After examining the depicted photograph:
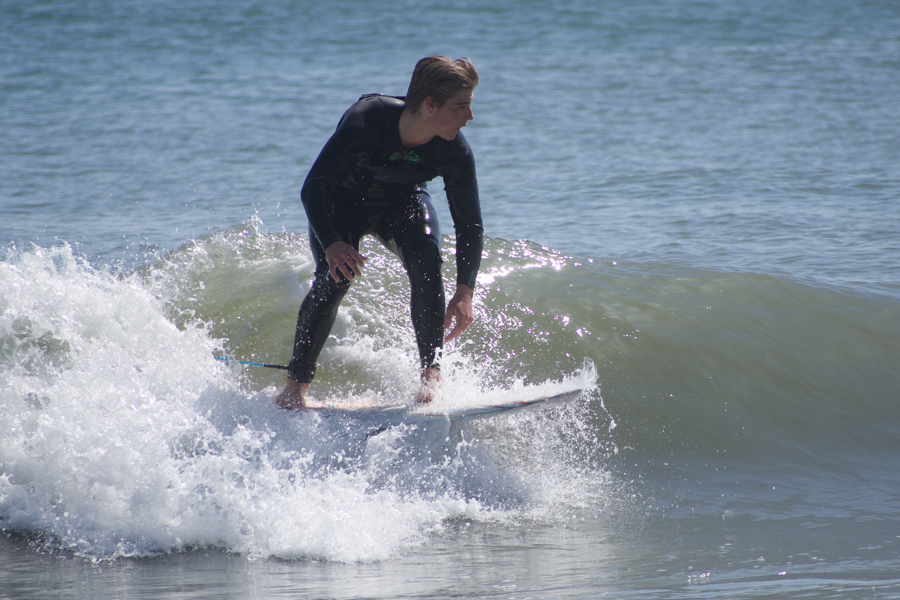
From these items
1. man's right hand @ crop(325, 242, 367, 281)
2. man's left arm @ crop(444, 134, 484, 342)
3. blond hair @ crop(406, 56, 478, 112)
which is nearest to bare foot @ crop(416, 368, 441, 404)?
man's left arm @ crop(444, 134, 484, 342)

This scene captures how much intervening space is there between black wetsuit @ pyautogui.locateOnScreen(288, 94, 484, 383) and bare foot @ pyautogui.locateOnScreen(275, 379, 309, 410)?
1.4 inches

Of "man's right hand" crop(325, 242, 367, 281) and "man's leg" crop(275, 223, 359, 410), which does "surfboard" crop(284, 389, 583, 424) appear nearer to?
"man's leg" crop(275, 223, 359, 410)

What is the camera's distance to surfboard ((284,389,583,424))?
3913mm

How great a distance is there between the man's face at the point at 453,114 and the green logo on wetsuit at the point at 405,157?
0.20 m

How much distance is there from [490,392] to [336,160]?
1.52 meters

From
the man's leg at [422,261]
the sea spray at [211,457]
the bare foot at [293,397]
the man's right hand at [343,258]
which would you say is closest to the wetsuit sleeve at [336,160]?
the man's right hand at [343,258]

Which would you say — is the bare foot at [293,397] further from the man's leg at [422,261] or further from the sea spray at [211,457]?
the man's leg at [422,261]

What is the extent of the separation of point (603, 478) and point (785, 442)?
1186 mm

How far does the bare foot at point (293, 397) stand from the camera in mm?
4012

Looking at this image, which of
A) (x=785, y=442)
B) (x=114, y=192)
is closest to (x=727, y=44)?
(x=114, y=192)

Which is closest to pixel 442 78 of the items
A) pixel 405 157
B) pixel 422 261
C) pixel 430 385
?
pixel 405 157

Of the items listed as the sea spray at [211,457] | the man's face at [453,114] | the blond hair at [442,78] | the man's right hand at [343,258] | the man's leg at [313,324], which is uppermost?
the blond hair at [442,78]

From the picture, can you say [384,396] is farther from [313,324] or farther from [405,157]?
[405,157]

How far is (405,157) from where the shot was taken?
12.2ft
